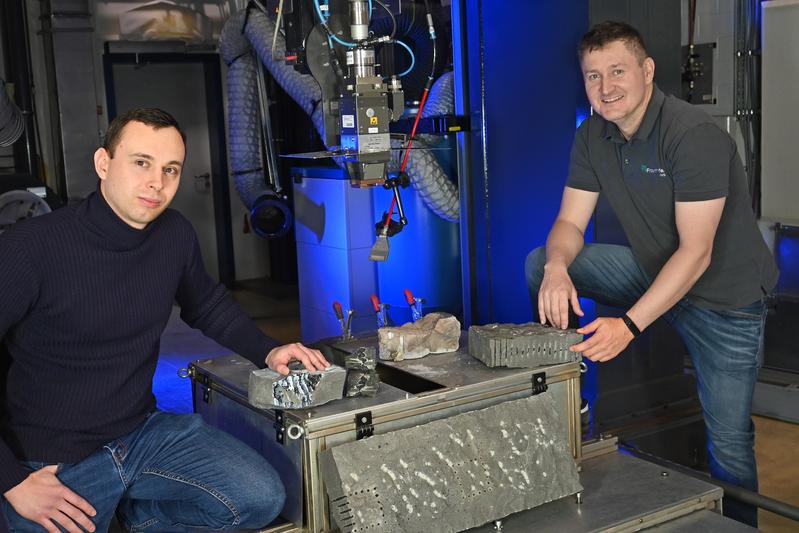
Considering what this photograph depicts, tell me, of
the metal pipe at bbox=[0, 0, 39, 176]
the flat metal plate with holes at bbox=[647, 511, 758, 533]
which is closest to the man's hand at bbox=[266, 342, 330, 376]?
the flat metal plate with holes at bbox=[647, 511, 758, 533]

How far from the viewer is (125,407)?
6.41 feet

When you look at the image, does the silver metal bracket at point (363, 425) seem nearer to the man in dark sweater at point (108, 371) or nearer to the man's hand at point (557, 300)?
the man in dark sweater at point (108, 371)

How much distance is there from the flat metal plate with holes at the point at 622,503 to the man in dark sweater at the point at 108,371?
0.57m

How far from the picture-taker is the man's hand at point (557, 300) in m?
2.24

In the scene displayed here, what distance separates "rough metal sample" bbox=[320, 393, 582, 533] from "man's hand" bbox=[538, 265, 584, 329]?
0.25 m

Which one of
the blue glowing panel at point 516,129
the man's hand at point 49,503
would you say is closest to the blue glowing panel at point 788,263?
the blue glowing panel at point 516,129

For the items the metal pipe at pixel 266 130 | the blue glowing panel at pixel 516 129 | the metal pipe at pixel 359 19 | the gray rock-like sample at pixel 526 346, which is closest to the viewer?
the gray rock-like sample at pixel 526 346

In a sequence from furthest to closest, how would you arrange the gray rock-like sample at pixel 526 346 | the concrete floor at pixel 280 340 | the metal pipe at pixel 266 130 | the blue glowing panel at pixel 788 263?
1. the metal pipe at pixel 266 130
2. the blue glowing panel at pixel 788 263
3. the concrete floor at pixel 280 340
4. the gray rock-like sample at pixel 526 346

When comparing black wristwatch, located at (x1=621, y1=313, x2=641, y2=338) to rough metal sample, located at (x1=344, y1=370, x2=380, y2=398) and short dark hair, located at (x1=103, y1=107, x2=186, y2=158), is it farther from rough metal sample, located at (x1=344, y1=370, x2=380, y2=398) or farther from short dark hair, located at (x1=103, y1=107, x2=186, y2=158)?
short dark hair, located at (x1=103, y1=107, x2=186, y2=158)

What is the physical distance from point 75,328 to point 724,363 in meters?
1.55

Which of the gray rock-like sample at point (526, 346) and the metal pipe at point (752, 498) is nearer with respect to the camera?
the gray rock-like sample at point (526, 346)

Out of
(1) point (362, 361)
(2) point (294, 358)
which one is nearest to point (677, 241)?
(1) point (362, 361)

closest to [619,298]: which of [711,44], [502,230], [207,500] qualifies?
[502,230]

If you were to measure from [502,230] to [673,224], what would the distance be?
3.14ft
